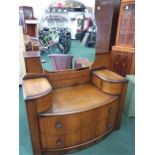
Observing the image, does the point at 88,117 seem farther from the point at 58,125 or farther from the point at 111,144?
the point at 111,144

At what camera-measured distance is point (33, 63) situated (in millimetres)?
1627

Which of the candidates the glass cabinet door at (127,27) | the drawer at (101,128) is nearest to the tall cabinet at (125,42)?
the glass cabinet door at (127,27)

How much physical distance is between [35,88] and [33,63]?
0.38 m

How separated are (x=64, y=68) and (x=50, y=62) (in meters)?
0.18

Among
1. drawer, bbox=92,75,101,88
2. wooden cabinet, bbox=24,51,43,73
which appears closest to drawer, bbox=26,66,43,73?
wooden cabinet, bbox=24,51,43,73

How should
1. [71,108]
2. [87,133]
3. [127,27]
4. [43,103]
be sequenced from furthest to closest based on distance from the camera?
[127,27]
[87,133]
[71,108]
[43,103]

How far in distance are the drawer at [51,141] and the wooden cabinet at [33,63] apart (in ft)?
2.30

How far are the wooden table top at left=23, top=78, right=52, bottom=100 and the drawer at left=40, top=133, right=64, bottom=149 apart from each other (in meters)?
0.42

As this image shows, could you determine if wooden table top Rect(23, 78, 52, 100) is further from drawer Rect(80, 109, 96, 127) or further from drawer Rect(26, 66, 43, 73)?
drawer Rect(80, 109, 96, 127)

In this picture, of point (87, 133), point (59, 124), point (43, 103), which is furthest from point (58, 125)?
point (87, 133)
